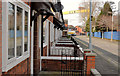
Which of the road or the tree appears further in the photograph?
the tree

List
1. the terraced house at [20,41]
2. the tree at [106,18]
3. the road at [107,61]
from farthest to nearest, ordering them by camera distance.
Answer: the tree at [106,18], the road at [107,61], the terraced house at [20,41]

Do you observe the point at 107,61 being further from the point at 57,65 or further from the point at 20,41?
the point at 20,41

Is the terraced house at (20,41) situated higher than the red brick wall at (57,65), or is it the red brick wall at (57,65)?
the terraced house at (20,41)

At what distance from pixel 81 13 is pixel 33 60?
45.1m

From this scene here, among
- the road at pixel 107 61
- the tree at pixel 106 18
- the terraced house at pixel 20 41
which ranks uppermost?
the tree at pixel 106 18

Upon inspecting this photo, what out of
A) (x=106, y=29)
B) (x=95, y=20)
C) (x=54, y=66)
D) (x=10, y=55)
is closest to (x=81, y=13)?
(x=95, y=20)

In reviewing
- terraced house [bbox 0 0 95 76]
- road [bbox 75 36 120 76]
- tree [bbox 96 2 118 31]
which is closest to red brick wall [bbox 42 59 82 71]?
terraced house [bbox 0 0 95 76]

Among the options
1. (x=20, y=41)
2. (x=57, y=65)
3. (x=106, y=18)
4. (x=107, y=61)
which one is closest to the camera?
(x=20, y=41)

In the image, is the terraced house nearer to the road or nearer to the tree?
the road

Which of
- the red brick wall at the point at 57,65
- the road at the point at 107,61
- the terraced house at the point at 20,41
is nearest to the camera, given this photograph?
the terraced house at the point at 20,41

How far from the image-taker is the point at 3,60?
2.29 metres

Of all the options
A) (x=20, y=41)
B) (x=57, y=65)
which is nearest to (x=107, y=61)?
(x=57, y=65)

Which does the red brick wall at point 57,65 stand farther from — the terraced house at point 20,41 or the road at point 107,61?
the road at point 107,61

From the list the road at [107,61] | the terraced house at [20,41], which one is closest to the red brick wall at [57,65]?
the terraced house at [20,41]
